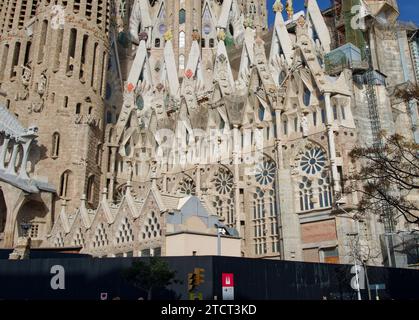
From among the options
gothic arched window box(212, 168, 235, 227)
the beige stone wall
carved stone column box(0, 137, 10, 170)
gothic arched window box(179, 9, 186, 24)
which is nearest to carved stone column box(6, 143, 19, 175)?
carved stone column box(0, 137, 10, 170)

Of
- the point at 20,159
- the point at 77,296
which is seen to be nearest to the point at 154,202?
the point at 77,296

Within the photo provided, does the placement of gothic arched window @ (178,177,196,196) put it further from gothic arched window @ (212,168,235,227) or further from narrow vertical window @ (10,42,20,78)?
narrow vertical window @ (10,42,20,78)

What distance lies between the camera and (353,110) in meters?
32.7

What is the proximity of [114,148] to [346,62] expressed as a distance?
21381 mm

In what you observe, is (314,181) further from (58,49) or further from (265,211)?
(58,49)

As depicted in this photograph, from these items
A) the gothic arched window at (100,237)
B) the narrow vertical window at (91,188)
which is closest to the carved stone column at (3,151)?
the narrow vertical window at (91,188)

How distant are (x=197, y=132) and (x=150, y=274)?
25882 mm

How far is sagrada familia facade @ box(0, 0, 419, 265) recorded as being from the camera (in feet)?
99.3

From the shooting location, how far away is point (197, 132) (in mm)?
41281

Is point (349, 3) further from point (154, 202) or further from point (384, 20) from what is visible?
point (154, 202)

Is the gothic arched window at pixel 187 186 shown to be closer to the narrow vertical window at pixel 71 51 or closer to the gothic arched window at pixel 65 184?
the gothic arched window at pixel 65 184

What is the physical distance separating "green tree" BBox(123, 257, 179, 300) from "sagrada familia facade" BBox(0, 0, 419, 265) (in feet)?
27.4

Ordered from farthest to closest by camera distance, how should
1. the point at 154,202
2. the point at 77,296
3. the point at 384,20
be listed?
the point at 384,20 → the point at 154,202 → the point at 77,296


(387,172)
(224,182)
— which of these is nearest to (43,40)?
(224,182)
